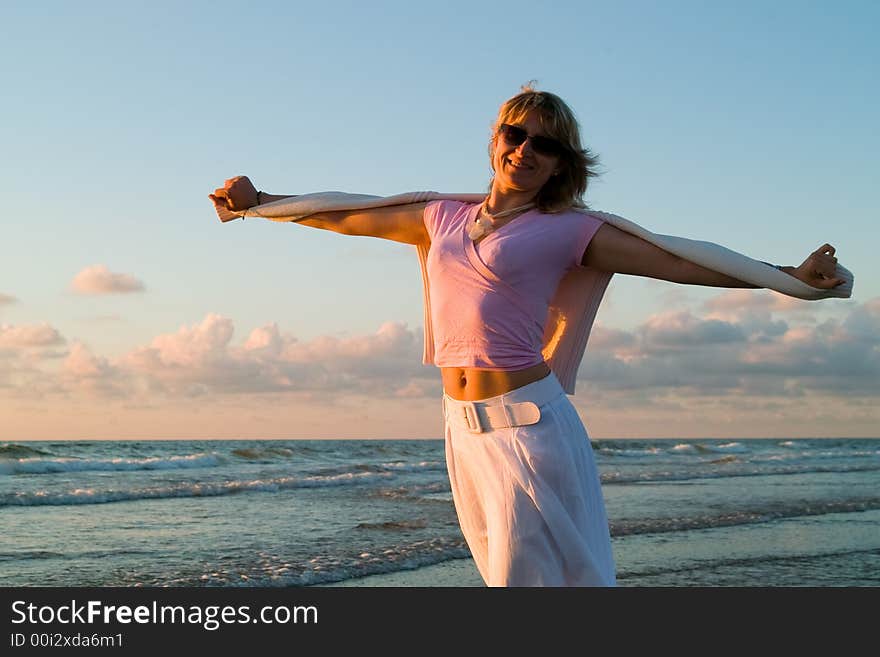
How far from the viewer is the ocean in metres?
7.75

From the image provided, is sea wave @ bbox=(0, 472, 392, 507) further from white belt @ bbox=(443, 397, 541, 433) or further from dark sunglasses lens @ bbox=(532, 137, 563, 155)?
dark sunglasses lens @ bbox=(532, 137, 563, 155)

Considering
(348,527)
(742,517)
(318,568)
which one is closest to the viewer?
(318,568)

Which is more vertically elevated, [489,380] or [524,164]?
[524,164]

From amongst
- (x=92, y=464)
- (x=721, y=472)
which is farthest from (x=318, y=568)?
(x=92, y=464)

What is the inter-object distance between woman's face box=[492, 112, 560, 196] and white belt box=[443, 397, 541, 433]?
2.22ft

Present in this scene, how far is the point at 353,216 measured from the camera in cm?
340

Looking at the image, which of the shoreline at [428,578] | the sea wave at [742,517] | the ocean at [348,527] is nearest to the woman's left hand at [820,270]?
the shoreline at [428,578]

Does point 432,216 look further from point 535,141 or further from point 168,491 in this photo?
point 168,491

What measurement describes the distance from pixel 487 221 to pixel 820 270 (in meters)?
0.97

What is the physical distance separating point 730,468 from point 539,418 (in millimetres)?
19297
